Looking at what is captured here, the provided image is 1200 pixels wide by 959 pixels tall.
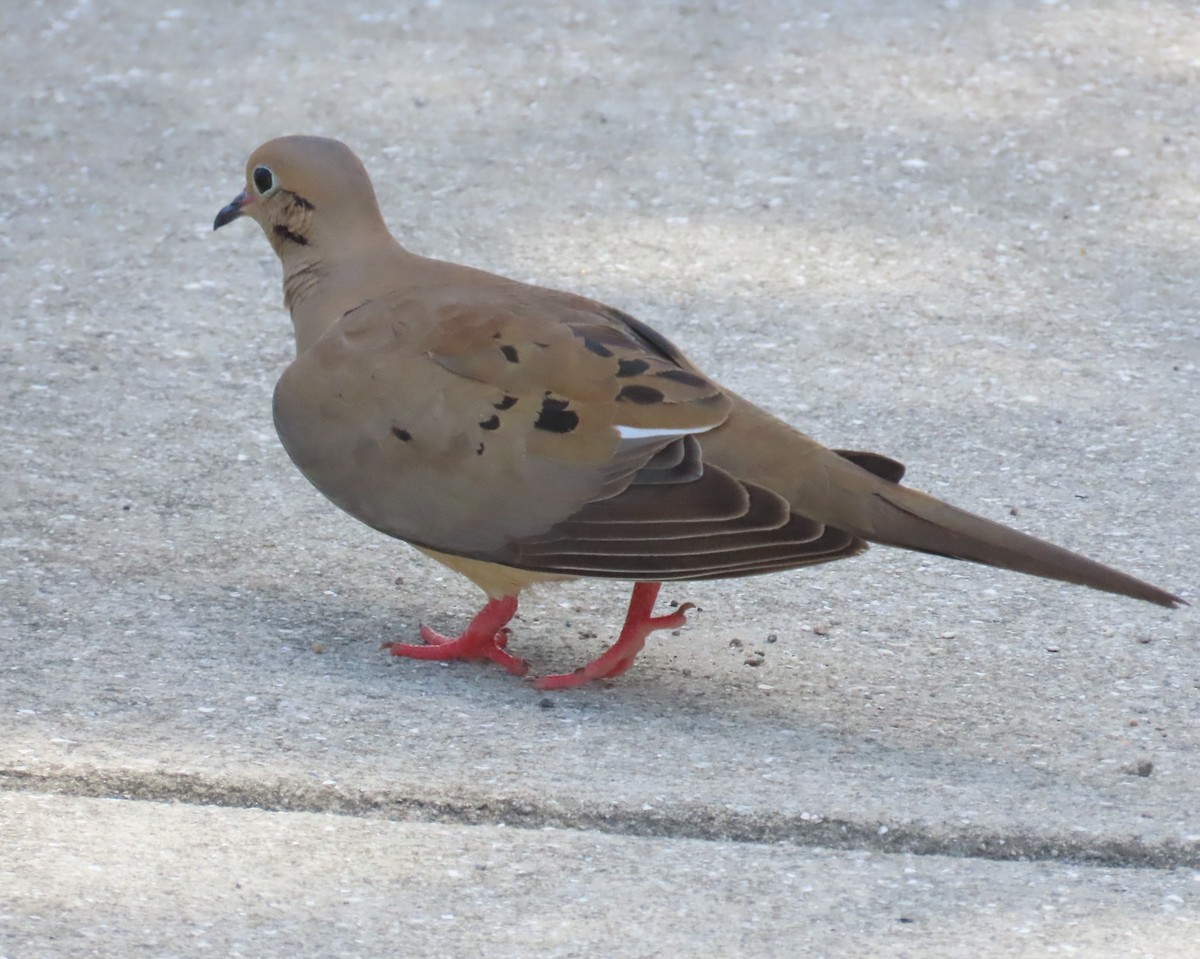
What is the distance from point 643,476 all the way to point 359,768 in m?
0.71

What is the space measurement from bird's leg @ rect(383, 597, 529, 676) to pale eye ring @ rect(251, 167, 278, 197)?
1089mm

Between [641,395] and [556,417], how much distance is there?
0.16 metres

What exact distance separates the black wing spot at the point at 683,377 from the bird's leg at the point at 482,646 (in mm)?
522

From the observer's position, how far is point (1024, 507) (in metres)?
4.20

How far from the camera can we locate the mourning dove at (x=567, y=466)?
3.13m

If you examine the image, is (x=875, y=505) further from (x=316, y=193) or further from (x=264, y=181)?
(x=264, y=181)

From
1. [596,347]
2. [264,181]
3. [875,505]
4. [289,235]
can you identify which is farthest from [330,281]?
[875,505]

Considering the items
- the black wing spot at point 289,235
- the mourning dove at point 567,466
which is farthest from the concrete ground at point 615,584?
the black wing spot at point 289,235

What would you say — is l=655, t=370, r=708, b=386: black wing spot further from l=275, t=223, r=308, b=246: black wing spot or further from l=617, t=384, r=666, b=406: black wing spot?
l=275, t=223, r=308, b=246: black wing spot

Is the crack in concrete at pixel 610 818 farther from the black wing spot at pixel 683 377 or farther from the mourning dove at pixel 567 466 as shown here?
the black wing spot at pixel 683 377

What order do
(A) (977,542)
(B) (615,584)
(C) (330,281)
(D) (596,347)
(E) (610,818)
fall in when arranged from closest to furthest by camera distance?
(E) (610,818), (A) (977,542), (D) (596,347), (C) (330,281), (B) (615,584)

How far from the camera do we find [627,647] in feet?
11.3

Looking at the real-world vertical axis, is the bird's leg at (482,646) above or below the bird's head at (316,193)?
below

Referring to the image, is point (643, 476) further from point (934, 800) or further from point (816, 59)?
point (816, 59)
